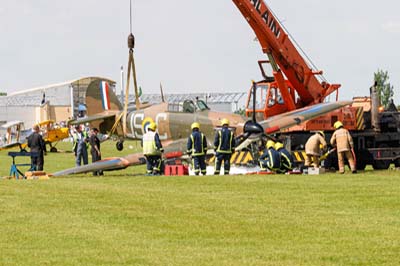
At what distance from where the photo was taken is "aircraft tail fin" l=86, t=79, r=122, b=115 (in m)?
50.9

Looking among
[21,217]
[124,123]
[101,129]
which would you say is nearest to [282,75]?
[124,123]

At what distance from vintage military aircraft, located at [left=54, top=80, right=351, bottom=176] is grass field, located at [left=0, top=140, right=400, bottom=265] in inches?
275

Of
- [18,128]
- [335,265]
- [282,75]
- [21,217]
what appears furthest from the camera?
[18,128]

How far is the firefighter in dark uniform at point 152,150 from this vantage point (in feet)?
101

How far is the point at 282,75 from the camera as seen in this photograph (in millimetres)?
36438

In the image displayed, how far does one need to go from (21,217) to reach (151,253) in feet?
16.8

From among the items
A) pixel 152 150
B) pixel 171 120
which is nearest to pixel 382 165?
pixel 152 150

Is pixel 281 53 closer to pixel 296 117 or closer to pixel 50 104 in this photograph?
pixel 296 117

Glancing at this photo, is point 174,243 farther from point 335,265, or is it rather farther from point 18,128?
point 18,128

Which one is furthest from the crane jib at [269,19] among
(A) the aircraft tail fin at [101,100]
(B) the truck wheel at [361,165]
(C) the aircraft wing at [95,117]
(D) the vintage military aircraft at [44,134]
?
(D) the vintage military aircraft at [44,134]

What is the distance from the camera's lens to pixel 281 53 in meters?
36.2

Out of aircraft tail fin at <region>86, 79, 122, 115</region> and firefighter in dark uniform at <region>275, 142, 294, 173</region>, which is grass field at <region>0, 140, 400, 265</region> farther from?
aircraft tail fin at <region>86, 79, 122, 115</region>

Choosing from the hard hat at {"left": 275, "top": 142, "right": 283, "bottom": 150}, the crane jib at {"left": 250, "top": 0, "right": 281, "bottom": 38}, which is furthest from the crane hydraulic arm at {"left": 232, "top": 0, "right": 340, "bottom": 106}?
the hard hat at {"left": 275, "top": 142, "right": 283, "bottom": 150}

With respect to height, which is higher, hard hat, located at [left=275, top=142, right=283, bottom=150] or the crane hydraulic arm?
the crane hydraulic arm
